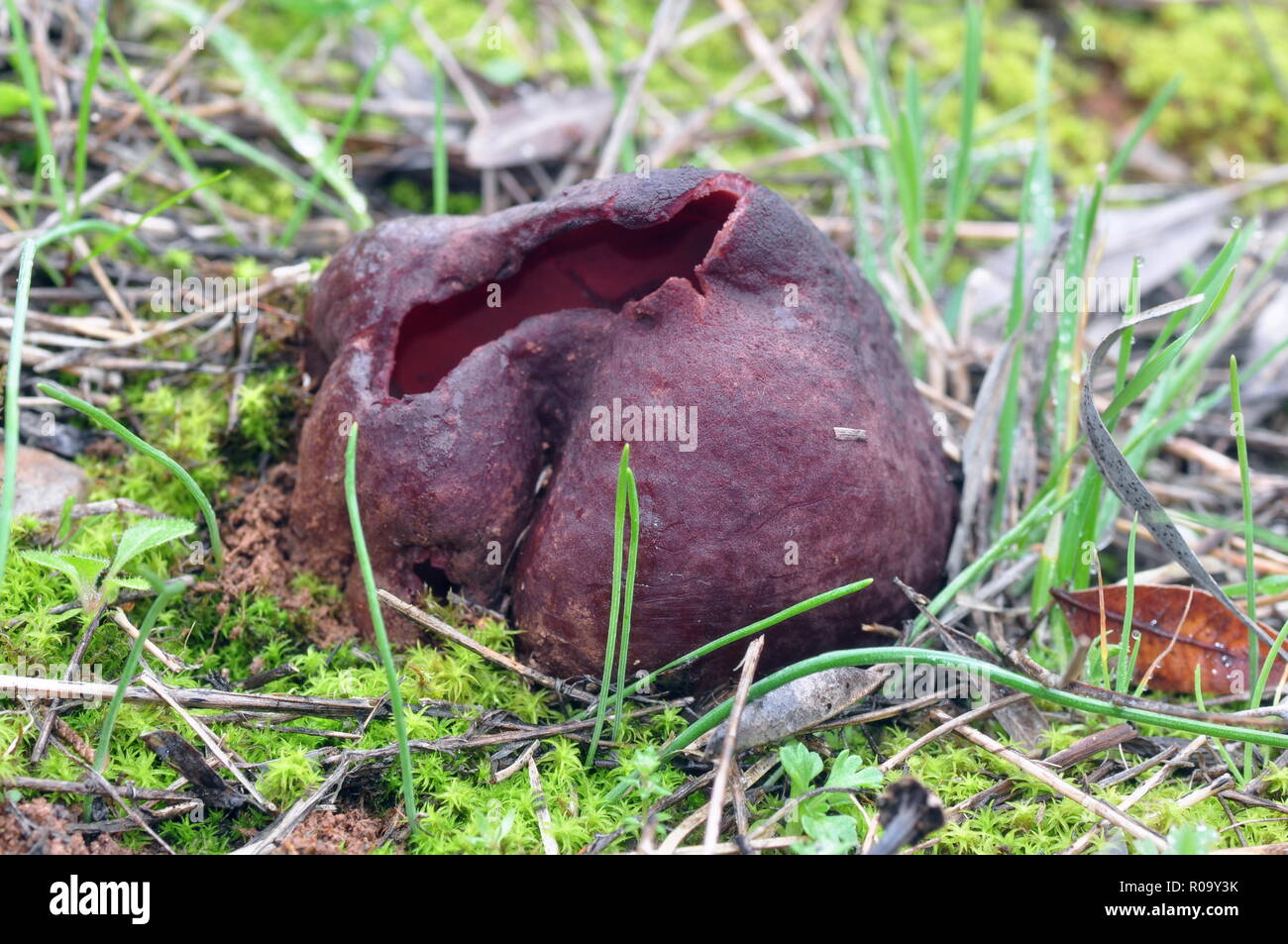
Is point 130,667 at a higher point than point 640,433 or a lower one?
lower

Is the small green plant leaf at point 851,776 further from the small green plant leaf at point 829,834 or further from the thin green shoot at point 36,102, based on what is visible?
the thin green shoot at point 36,102

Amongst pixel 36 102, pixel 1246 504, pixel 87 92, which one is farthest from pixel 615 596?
pixel 36 102

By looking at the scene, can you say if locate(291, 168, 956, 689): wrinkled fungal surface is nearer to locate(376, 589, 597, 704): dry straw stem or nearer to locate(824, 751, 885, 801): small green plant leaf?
locate(376, 589, 597, 704): dry straw stem

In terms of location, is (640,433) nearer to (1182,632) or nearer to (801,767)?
(801,767)
